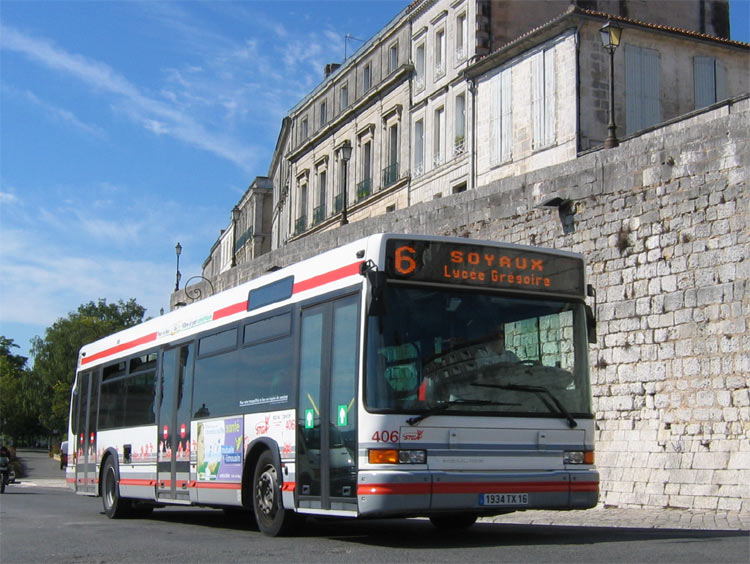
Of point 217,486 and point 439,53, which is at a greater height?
point 439,53

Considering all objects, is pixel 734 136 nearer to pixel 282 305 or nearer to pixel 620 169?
pixel 620 169

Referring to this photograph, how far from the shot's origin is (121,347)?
15031mm

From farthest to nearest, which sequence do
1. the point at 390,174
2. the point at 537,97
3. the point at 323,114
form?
the point at 323,114
the point at 390,174
the point at 537,97

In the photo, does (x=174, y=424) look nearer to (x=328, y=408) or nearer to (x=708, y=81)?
(x=328, y=408)

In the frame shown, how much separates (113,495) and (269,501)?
5.35 metres

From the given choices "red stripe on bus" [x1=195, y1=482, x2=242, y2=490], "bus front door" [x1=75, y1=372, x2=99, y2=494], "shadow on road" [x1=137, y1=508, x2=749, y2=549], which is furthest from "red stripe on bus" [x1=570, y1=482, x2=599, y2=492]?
"bus front door" [x1=75, y1=372, x2=99, y2=494]

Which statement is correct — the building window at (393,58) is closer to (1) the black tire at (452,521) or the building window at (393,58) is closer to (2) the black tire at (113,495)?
(2) the black tire at (113,495)

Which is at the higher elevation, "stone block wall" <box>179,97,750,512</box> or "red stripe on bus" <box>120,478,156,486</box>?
"stone block wall" <box>179,97,750,512</box>

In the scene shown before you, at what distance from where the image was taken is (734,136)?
13.5 m

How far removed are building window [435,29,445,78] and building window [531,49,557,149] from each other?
7248mm

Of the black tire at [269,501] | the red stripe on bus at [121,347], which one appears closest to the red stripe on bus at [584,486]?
the black tire at [269,501]

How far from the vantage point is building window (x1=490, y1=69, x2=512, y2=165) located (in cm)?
3225

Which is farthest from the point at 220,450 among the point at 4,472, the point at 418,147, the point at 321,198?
the point at 321,198

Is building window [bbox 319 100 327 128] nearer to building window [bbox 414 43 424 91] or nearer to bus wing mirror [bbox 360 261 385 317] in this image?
building window [bbox 414 43 424 91]
